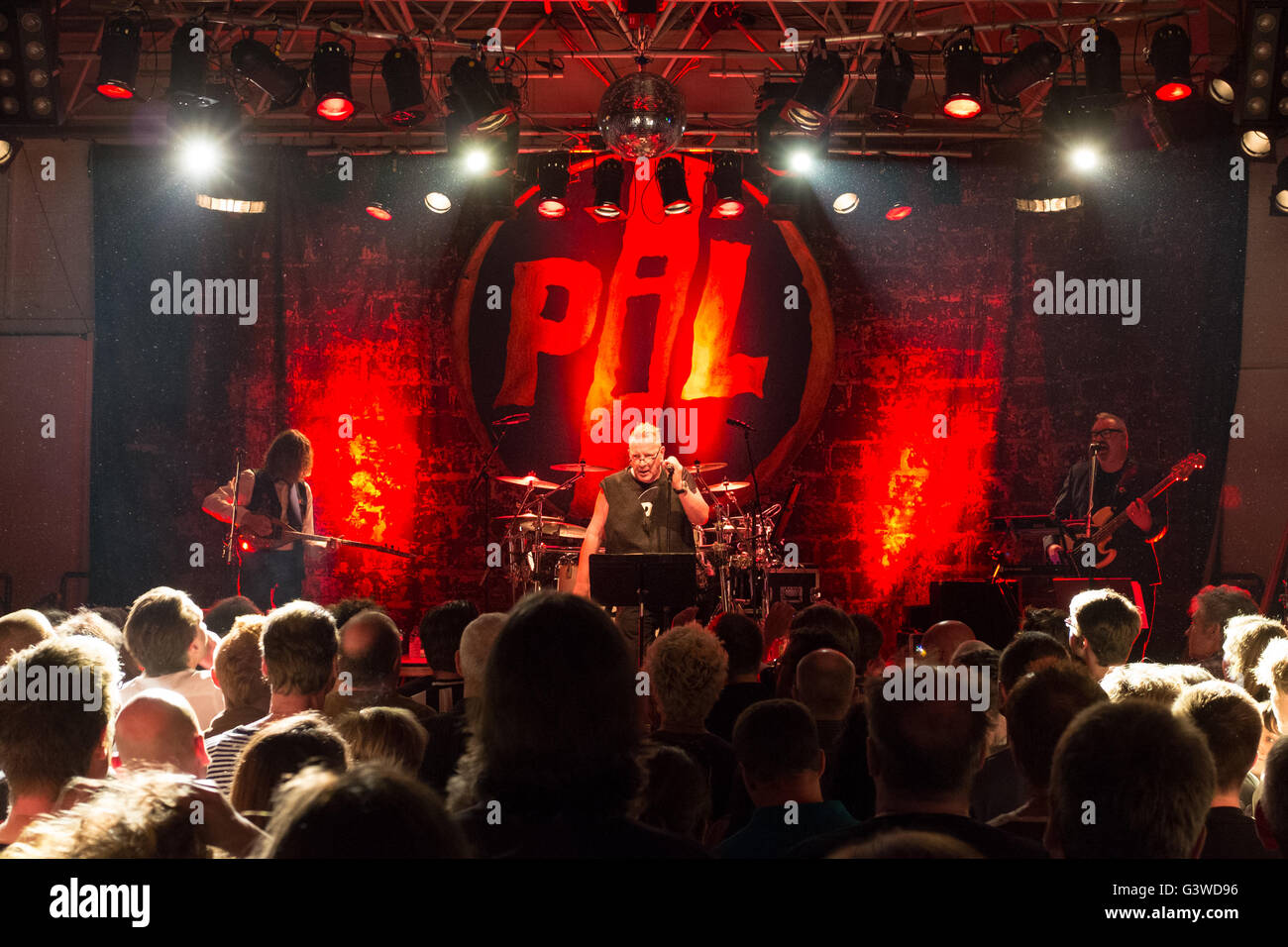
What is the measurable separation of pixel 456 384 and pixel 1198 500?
5891 millimetres

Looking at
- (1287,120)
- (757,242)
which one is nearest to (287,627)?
(1287,120)

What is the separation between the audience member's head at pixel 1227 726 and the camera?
2.23m

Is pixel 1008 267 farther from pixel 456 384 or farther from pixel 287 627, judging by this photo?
pixel 287 627

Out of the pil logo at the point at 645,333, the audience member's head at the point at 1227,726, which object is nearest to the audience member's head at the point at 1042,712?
the audience member's head at the point at 1227,726

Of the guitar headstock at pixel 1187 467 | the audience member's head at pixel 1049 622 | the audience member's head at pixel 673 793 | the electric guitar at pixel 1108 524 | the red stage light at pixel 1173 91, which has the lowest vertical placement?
the audience member's head at pixel 673 793

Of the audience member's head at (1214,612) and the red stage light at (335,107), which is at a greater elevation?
the red stage light at (335,107)

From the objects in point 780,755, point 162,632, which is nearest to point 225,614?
point 162,632

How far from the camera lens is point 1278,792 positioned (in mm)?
1853

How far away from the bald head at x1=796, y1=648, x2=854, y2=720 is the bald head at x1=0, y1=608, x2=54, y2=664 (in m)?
2.25

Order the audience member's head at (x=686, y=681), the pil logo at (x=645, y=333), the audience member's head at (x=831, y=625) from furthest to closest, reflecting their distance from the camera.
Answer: the pil logo at (x=645, y=333) → the audience member's head at (x=831, y=625) → the audience member's head at (x=686, y=681)

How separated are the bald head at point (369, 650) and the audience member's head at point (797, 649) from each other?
1221 millimetres

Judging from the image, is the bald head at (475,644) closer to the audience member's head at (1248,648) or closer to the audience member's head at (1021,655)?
the audience member's head at (1021,655)

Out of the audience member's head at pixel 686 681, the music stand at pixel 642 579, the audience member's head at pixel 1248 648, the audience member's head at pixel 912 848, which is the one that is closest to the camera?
the audience member's head at pixel 912 848

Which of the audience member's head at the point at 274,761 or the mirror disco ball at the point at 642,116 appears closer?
the audience member's head at the point at 274,761
